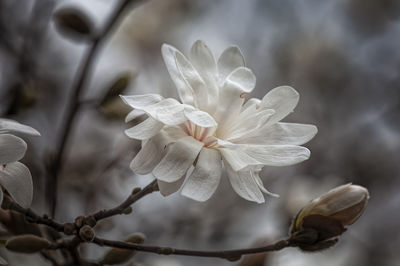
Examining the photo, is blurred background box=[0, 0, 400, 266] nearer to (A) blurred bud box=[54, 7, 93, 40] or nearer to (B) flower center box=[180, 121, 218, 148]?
(A) blurred bud box=[54, 7, 93, 40]

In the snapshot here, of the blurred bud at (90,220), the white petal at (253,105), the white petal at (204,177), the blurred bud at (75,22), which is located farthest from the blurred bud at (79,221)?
the blurred bud at (75,22)

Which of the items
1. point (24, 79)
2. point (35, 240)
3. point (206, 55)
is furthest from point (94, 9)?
point (35, 240)

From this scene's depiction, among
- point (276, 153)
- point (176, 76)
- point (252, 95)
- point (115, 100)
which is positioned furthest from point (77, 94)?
point (252, 95)

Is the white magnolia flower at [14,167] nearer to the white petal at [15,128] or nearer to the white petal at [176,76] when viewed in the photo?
the white petal at [15,128]

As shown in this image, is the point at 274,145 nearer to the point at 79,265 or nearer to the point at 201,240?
the point at 79,265

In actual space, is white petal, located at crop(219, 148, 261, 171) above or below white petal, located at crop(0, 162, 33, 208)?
above

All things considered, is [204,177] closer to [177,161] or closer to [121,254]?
[177,161]

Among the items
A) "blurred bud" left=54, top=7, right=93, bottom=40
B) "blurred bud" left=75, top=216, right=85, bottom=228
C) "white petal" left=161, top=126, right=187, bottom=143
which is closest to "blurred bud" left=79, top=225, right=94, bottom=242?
"blurred bud" left=75, top=216, right=85, bottom=228

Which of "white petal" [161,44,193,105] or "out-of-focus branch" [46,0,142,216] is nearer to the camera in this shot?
"white petal" [161,44,193,105]
